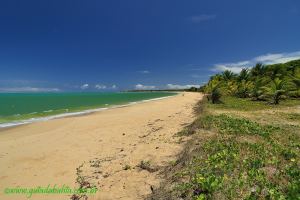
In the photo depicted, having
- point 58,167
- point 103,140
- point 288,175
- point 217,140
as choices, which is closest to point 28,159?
point 58,167

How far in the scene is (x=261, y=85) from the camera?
30.1 m

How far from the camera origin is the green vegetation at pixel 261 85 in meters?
25.0

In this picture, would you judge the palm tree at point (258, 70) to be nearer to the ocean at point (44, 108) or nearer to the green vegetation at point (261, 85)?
the green vegetation at point (261, 85)

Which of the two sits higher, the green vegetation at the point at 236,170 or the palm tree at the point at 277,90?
the palm tree at the point at 277,90

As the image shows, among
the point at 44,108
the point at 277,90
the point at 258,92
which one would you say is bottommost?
the point at 44,108

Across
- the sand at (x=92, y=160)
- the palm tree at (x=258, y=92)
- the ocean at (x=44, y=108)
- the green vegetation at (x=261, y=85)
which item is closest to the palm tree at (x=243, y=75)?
the green vegetation at (x=261, y=85)

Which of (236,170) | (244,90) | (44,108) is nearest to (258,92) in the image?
(244,90)

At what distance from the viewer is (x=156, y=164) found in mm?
6918

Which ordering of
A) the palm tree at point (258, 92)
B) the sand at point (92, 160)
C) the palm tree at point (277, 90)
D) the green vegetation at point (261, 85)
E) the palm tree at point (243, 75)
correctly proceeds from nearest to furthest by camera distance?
the sand at point (92, 160), the palm tree at point (277, 90), the green vegetation at point (261, 85), the palm tree at point (258, 92), the palm tree at point (243, 75)

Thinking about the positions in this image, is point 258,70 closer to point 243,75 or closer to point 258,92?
point 243,75

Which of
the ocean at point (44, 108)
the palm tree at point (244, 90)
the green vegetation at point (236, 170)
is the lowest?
the ocean at point (44, 108)

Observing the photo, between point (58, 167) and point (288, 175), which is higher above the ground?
point (288, 175)

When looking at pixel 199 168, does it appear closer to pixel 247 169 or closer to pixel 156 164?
pixel 247 169

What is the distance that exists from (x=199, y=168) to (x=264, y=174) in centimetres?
132
